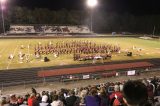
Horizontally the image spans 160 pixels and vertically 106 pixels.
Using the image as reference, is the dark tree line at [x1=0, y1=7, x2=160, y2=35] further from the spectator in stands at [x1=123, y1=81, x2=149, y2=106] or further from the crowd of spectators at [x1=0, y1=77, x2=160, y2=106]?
the spectator in stands at [x1=123, y1=81, x2=149, y2=106]

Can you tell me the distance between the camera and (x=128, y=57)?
38500 millimetres

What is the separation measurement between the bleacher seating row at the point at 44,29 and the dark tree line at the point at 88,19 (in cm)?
784

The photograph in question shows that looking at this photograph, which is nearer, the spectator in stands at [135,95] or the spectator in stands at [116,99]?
the spectator in stands at [135,95]

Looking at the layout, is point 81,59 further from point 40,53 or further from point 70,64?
point 40,53

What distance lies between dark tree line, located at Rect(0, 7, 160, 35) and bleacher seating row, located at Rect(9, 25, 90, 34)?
784 cm

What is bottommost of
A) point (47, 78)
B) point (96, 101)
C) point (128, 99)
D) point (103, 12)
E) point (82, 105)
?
point (47, 78)

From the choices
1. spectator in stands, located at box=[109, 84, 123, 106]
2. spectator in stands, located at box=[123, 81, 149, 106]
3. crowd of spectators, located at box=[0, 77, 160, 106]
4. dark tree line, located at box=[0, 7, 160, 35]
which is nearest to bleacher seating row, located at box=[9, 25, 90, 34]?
dark tree line, located at box=[0, 7, 160, 35]

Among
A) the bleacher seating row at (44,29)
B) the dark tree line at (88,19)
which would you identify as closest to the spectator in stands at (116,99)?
the bleacher seating row at (44,29)

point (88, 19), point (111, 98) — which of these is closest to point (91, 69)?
point (111, 98)

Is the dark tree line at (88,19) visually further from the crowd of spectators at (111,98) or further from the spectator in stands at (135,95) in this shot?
the spectator in stands at (135,95)

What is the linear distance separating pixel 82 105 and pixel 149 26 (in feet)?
315

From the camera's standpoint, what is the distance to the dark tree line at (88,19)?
90.2 m

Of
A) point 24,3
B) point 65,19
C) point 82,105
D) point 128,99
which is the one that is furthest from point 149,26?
point 128,99

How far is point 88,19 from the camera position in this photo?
325 feet
